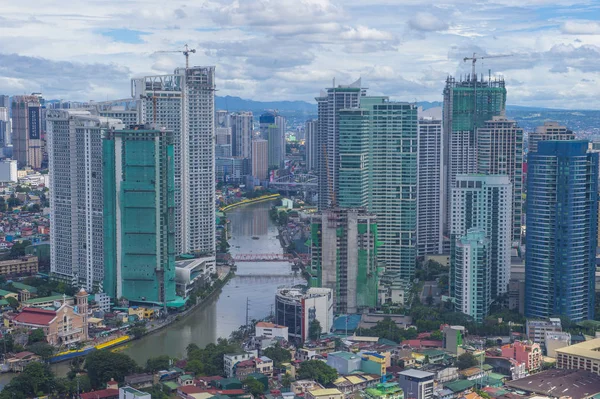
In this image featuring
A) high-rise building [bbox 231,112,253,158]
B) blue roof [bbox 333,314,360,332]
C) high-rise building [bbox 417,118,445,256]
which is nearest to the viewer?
blue roof [bbox 333,314,360,332]

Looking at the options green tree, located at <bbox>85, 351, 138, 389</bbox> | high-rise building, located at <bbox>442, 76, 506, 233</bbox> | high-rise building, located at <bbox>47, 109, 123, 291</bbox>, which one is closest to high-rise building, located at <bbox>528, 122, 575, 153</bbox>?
high-rise building, located at <bbox>442, 76, 506, 233</bbox>

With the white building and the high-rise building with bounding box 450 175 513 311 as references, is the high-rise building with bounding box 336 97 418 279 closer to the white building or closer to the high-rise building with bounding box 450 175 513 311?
the high-rise building with bounding box 450 175 513 311

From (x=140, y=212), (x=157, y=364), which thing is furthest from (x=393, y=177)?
(x=157, y=364)

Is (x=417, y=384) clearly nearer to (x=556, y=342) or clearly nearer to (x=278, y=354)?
(x=278, y=354)

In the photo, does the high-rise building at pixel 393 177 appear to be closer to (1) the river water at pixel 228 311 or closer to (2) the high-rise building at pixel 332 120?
(1) the river water at pixel 228 311

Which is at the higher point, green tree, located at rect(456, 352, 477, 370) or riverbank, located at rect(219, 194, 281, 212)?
riverbank, located at rect(219, 194, 281, 212)

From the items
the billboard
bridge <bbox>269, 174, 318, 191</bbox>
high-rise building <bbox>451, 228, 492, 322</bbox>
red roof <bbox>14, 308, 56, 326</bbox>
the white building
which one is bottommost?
red roof <bbox>14, 308, 56, 326</bbox>
